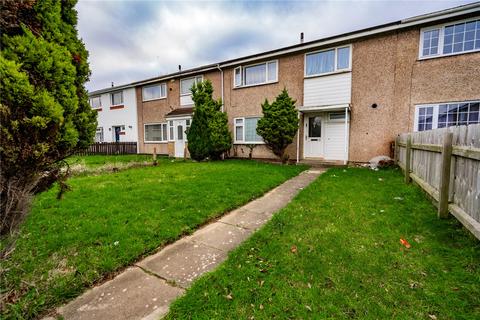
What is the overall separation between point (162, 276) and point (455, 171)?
14.9 feet

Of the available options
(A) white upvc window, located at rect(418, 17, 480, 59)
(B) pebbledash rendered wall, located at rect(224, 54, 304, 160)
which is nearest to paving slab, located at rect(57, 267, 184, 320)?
(B) pebbledash rendered wall, located at rect(224, 54, 304, 160)

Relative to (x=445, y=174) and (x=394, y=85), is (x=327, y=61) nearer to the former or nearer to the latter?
(x=394, y=85)

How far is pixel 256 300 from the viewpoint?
7.18ft

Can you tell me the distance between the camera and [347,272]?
2.56m

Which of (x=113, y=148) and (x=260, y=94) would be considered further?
(x=113, y=148)

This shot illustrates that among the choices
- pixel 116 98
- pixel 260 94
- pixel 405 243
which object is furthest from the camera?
pixel 116 98

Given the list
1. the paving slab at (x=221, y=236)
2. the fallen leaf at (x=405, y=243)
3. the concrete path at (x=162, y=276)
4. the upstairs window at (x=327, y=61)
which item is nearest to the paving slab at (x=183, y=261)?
the concrete path at (x=162, y=276)

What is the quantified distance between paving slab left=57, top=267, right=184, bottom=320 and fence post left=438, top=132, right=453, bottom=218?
4247 millimetres

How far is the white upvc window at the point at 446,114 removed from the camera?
27.0 feet

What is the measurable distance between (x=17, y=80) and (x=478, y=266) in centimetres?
510

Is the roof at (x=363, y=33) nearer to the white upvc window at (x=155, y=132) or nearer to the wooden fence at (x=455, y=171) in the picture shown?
the white upvc window at (x=155, y=132)

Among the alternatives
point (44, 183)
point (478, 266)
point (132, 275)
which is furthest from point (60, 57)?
point (478, 266)

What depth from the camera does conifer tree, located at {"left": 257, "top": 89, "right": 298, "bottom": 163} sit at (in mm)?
10336

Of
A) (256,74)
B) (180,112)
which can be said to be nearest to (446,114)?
(256,74)
